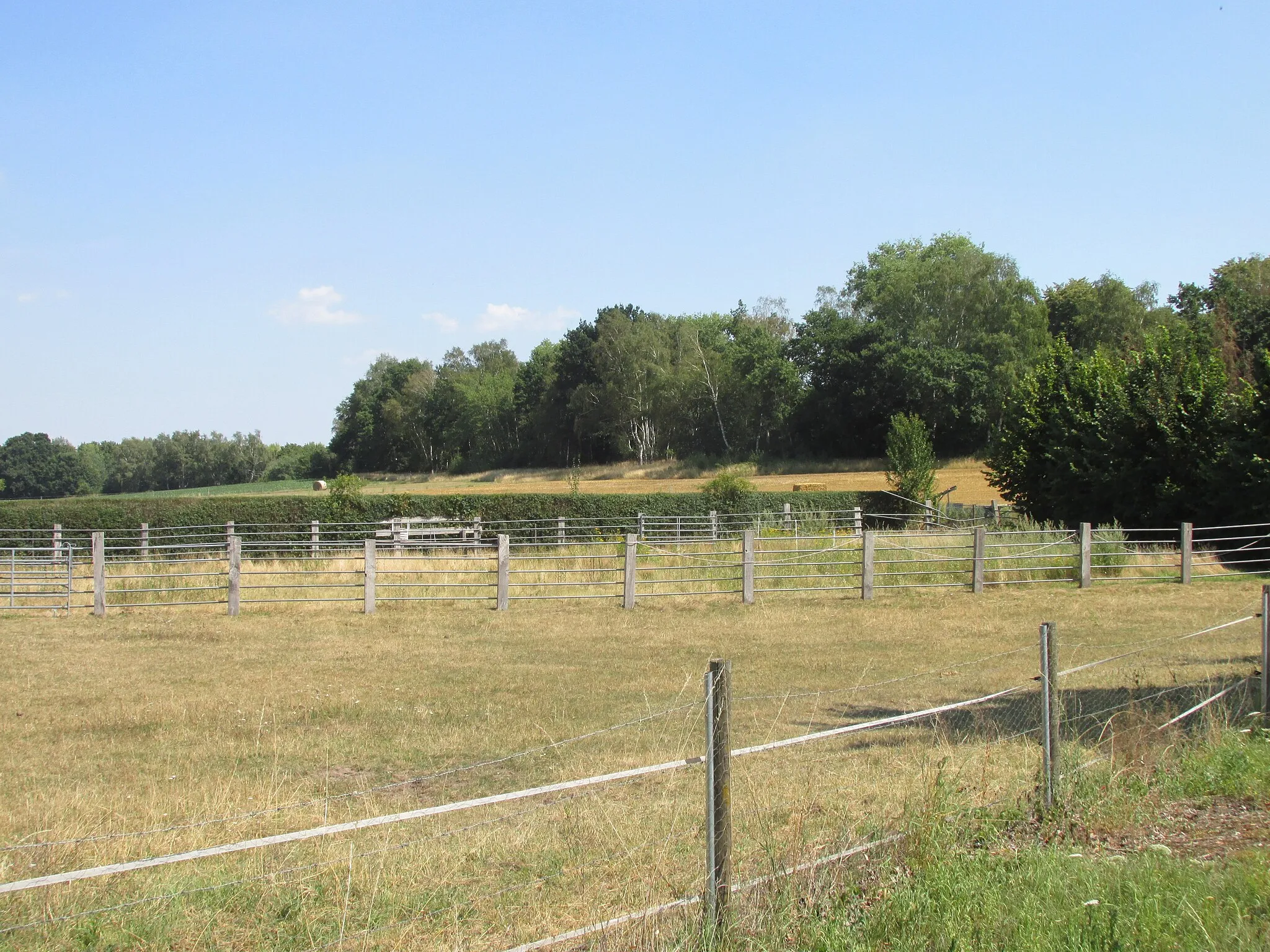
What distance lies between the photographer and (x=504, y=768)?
7.21m

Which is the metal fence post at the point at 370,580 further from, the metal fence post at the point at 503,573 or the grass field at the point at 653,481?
the grass field at the point at 653,481

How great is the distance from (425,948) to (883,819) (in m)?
2.23

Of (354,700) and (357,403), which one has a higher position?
(357,403)

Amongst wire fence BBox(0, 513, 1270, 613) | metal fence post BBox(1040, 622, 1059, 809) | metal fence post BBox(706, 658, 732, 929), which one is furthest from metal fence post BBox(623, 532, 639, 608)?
metal fence post BBox(706, 658, 732, 929)

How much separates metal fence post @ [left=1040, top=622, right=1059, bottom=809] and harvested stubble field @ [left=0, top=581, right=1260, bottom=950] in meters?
0.31

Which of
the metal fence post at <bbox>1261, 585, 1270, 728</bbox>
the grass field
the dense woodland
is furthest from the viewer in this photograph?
the grass field

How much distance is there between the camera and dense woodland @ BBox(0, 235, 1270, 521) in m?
28.8

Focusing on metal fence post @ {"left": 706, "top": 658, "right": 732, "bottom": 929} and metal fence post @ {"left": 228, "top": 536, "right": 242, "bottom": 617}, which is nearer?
metal fence post @ {"left": 706, "top": 658, "right": 732, "bottom": 929}

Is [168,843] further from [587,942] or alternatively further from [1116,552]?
[1116,552]

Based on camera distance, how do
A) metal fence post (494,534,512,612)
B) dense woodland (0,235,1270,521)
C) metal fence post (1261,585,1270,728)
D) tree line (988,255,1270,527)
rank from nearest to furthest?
metal fence post (1261,585,1270,728) < metal fence post (494,534,512,612) < tree line (988,255,1270,527) < dense woodland (0,235,1270,521)

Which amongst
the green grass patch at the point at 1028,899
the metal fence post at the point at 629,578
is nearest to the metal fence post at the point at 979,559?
the metal fence post at the point at 629,578

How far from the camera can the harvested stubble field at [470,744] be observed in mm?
4254

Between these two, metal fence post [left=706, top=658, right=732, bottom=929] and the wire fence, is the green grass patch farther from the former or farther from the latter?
the wire fence

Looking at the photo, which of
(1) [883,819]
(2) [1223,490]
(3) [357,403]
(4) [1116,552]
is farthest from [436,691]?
(3) [357,403]
